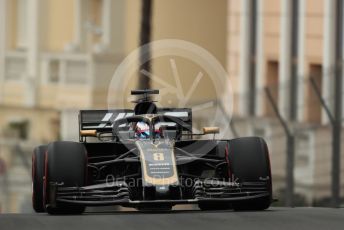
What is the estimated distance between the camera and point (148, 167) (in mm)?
21703

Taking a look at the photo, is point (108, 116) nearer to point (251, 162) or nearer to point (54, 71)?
point (251, 162)

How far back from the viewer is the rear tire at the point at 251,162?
2222 centimetres

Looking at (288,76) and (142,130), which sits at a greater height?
(288,76)

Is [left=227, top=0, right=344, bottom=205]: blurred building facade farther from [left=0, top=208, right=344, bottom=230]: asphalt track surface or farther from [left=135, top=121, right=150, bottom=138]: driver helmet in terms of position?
[left=0, top=208, right=344, bottom=230]: asphalt track surface

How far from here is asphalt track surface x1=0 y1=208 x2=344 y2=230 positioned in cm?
1922

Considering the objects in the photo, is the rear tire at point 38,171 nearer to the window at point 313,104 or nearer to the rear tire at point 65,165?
the rear tire at point 65,165

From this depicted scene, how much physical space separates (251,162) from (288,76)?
2488 cm

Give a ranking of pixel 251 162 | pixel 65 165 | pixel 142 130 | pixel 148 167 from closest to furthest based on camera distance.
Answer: pixel 148 167
pixel 65 165
pixel 251 162
pixel 142 130

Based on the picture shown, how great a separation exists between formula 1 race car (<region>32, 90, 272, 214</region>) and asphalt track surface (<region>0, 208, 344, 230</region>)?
336 millimetres

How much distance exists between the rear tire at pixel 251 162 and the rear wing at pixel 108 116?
890 millimetres

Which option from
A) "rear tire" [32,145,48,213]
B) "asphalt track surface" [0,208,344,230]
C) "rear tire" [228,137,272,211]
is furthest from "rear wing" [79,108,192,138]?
"asphalt track surface" [0,208,344,230]

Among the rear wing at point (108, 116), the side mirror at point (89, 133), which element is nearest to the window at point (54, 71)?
the rear wing at point (108, 116)

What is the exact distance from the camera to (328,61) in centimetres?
4391

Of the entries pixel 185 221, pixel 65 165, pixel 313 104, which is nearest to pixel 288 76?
pixel 313 104
